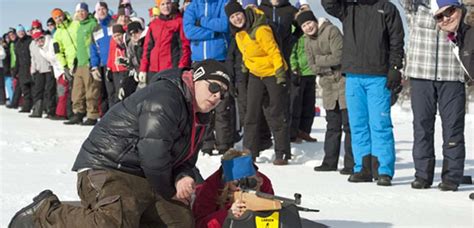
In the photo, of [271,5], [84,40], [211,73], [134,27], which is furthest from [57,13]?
[211,73]

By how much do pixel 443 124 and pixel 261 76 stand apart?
7.23 ft

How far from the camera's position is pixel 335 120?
333 inches

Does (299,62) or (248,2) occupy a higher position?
(248,2)

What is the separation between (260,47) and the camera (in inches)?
340

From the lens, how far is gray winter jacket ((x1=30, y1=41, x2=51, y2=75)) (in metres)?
15.9

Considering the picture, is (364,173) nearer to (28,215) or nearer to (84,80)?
(28,215)

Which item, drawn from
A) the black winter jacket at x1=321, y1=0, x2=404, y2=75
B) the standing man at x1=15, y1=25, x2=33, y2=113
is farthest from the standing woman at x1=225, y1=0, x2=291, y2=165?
the standing man at x1=15, y1=25, x2=33, y2=113

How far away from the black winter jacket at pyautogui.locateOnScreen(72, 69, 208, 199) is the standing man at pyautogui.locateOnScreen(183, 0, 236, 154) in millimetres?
4574

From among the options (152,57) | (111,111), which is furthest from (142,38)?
(111,111)

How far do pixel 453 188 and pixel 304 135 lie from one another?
430 cm

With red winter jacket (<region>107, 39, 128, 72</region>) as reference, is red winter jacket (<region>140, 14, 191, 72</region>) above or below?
above

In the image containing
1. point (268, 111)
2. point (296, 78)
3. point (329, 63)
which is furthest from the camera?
point (296, 78)

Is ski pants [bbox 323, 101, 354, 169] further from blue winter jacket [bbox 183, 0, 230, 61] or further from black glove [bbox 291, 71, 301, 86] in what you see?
black glove [bbox 291, 71, 301, 86]

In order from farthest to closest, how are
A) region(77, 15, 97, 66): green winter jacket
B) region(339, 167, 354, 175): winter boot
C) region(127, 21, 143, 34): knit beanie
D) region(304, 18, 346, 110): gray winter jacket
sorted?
region(77, 15, 97, 66): green winter jacket, region(127, 21, 143, 34): knit beanie, region(304, 18, 346, 110): gray winter jacket, region(339, 167, 354, 175): winter boot
